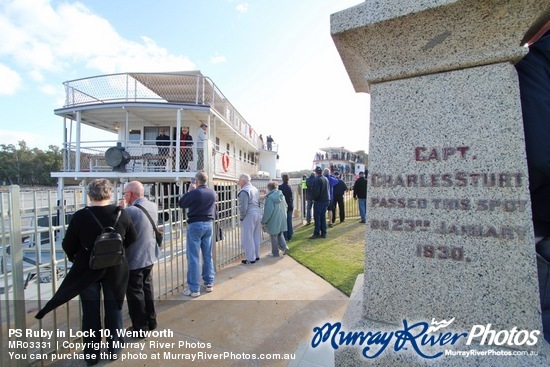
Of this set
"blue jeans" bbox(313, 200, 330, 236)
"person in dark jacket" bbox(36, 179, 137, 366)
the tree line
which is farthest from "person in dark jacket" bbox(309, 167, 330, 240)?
the tree line

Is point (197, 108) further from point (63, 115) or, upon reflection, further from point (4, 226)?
point (4, 226)

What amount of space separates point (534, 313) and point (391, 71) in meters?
1.43

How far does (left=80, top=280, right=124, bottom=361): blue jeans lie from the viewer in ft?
8.70

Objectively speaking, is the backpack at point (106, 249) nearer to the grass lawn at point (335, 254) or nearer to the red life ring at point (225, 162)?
the grass lawn at point (335, 254)

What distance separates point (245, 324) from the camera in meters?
3.34

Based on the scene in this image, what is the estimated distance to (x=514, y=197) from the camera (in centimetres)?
135

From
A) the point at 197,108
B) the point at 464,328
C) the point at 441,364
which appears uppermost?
the point at 197,108

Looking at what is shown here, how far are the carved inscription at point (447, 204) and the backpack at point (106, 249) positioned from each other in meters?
2.26

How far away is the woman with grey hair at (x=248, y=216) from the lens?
225 inches

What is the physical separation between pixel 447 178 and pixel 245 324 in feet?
9.37

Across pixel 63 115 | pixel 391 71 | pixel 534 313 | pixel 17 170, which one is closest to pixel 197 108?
pixel 63 115

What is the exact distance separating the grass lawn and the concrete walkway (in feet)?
0.99

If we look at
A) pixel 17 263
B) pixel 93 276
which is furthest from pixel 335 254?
pixel 17 263

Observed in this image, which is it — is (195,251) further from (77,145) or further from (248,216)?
(77,145)
